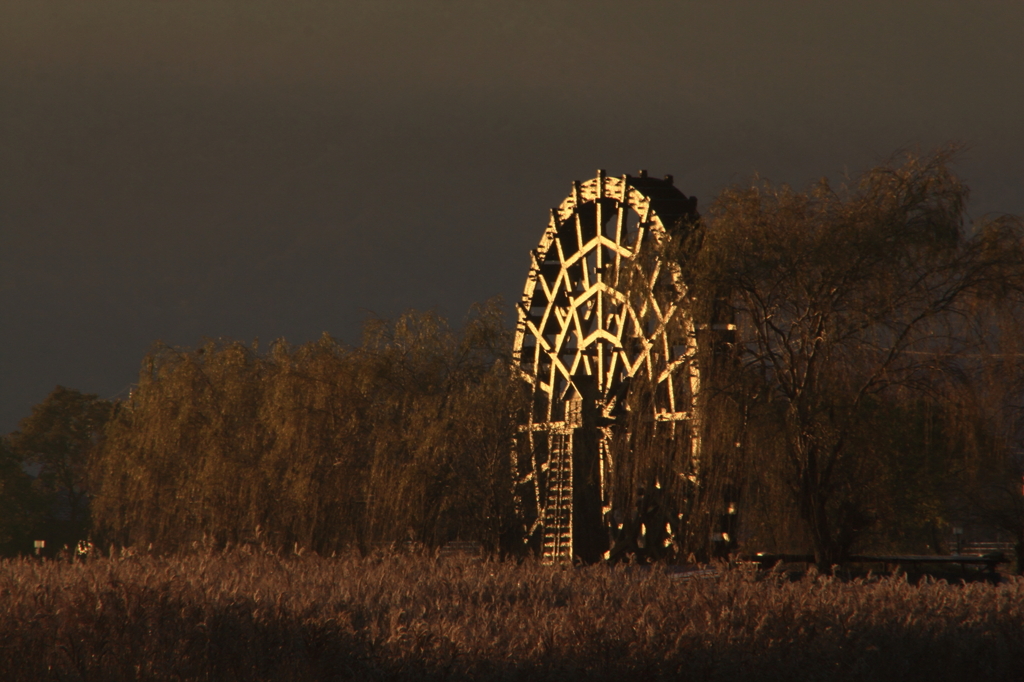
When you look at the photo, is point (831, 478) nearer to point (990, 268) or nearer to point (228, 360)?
point (990, 268)

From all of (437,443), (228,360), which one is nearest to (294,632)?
(437,443)

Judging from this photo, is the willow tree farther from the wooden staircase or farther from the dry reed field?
the dry reed field

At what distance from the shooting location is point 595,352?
24.8 metres

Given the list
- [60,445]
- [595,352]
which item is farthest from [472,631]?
[60,445]

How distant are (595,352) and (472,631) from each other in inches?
734

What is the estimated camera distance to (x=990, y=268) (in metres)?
14.0

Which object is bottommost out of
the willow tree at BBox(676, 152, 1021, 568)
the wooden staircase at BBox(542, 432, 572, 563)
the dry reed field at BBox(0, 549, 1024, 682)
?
the dry reed field at BBox(0, 549, 1024, 682)

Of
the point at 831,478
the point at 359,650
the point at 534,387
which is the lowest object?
the point at 359,650

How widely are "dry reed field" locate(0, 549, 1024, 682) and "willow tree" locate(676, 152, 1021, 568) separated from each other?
20.6 feet

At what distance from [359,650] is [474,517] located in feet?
52.1

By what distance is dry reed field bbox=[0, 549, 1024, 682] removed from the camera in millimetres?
6195

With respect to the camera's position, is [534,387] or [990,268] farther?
[534,387]

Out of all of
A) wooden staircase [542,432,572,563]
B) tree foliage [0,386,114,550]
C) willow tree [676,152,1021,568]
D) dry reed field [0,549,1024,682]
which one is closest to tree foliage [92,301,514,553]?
wooden staircase [542,432,572,563]

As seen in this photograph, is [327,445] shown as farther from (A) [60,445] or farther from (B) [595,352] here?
(A) [60,445]
